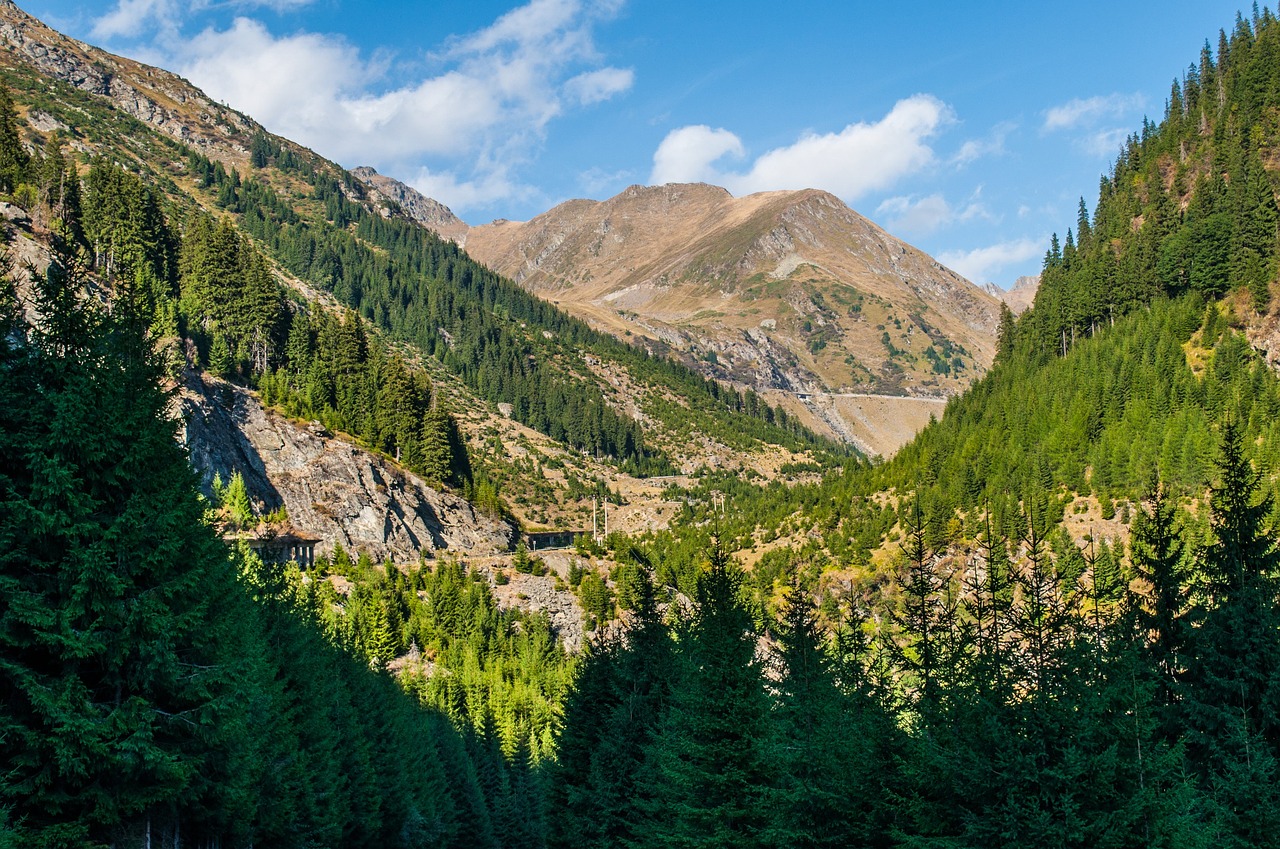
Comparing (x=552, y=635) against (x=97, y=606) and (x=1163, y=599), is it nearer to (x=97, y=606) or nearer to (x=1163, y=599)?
(x=1163, y=599)

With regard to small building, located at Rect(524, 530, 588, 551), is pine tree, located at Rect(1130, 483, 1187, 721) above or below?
below

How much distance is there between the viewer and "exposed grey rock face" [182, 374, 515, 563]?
3420 inches

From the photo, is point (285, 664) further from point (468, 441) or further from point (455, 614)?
point (468, 441)

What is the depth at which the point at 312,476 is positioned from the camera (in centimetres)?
9406

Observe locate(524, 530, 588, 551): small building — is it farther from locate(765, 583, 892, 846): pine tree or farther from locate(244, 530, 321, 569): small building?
locate(765, 583, 892, 846): pine tree

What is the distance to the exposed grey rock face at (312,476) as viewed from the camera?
86875 mm

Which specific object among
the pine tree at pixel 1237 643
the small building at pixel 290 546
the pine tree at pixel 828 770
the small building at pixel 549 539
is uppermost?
the small building at pixel 549 539

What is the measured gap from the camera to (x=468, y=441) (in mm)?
155625

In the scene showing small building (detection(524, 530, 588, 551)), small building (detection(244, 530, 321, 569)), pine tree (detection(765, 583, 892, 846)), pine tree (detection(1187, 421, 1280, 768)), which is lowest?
pine tree (detection(765, 583, 892, 846))

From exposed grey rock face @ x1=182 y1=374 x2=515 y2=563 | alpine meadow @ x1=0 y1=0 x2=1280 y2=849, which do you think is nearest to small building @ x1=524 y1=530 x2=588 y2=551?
alpine meadow @ x1=0 y1=0 x2=1280 y2=849

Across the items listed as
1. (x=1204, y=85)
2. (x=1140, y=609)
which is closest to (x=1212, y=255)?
(x=1204, y=85)

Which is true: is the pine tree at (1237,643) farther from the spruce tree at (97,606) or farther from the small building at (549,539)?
the small building at (549,539)

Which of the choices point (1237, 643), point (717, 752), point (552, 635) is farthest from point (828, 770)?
point (552, 635)

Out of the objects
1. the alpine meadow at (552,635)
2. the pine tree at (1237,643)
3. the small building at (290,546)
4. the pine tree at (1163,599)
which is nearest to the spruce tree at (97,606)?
the alpine meadow at (552,635)
